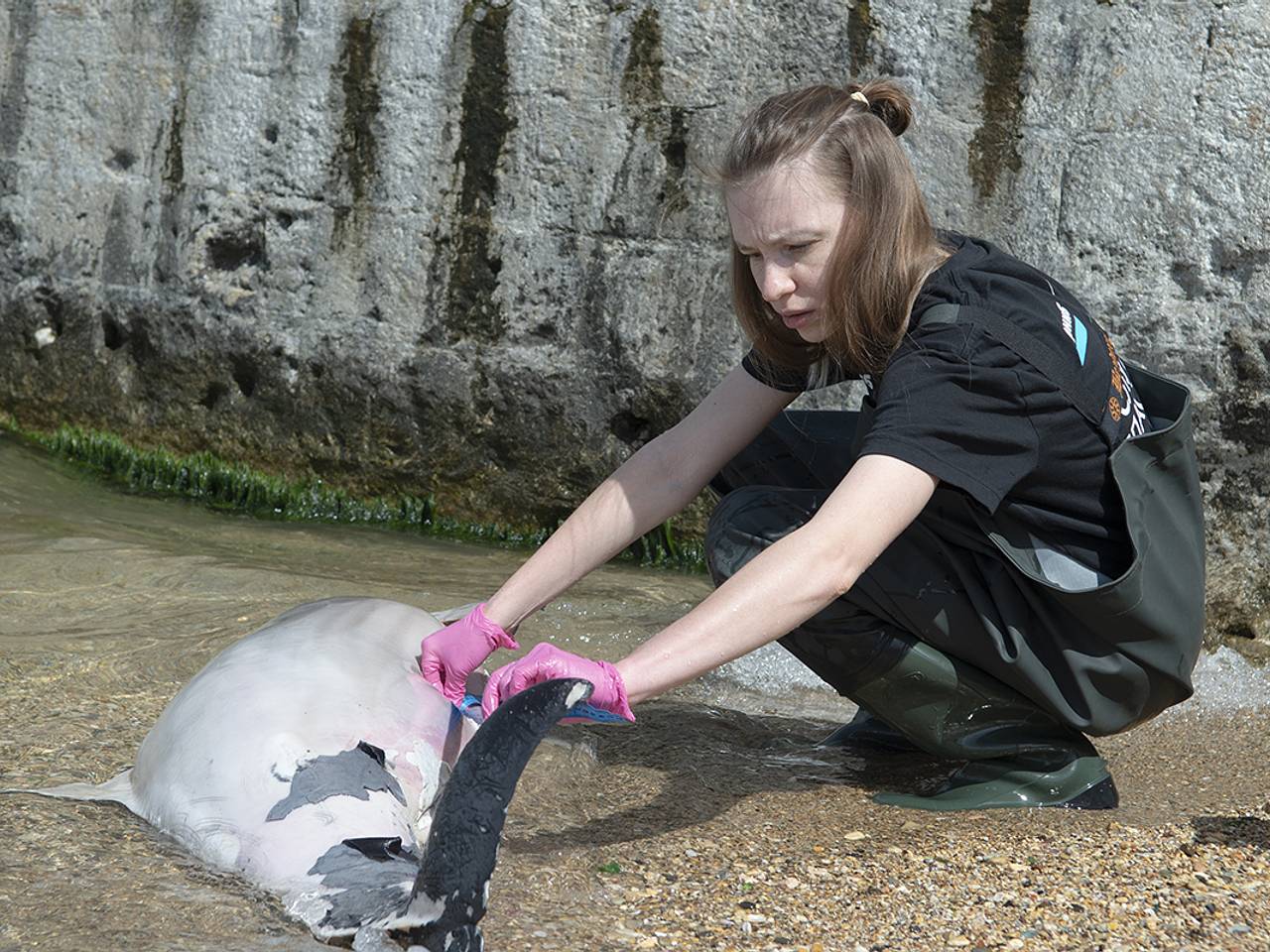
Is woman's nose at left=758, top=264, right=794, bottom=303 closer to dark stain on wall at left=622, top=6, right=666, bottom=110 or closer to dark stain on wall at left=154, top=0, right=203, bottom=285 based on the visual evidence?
dark stain on wall at left=622, top=6, right=666, bottom=110

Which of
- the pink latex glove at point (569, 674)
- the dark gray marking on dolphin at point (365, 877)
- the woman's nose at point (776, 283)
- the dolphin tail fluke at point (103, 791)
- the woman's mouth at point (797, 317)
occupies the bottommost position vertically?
the dolphin tail fluke at point (103, 791)

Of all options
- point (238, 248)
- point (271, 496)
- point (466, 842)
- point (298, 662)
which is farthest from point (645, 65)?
point (466, 842)

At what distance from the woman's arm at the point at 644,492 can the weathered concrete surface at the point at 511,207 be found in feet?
5.51

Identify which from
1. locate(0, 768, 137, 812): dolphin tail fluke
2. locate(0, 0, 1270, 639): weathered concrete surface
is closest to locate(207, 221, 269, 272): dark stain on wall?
locate(0, 0, 1270, 639): weathered concrete surface

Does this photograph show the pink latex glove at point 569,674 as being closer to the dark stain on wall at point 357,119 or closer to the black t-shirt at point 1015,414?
the black t-shirt at point 1015,414

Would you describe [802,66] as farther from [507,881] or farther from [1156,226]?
[507,881]

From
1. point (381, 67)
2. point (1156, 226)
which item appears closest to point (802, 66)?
point (1156, 226)

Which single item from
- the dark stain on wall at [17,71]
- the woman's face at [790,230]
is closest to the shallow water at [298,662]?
the woman's face at [790,230]

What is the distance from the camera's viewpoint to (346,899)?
2062 millimetres

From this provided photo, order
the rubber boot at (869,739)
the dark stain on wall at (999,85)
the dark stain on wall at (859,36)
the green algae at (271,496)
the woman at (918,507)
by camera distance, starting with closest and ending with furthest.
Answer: the woman at (918,507)
the rubber boot at (869,739)
the dark stain on wall at (999,85)
the dark stain on wall at (859,36)
the green algae at (271,496)

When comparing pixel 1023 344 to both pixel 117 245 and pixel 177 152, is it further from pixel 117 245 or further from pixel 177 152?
pixel 117 245

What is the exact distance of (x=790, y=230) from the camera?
2455 millimetres

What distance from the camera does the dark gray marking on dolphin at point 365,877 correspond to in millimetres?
2029

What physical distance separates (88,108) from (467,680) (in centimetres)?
373
